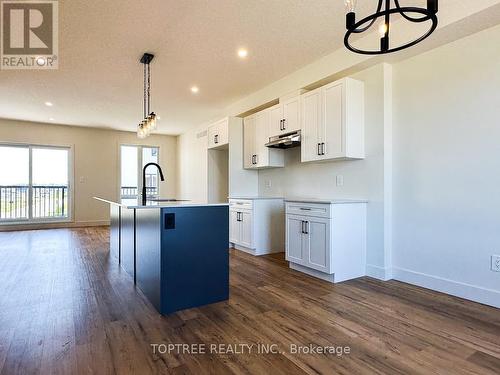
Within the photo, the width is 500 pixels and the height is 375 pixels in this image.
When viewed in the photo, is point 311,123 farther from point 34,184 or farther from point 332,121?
point 34,184

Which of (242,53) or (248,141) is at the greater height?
(242,53)

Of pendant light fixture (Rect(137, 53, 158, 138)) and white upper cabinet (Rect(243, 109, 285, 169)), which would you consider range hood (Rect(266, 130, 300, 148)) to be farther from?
pendant light fixture (Rect(137, 53, 158, 138))

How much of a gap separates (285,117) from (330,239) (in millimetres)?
1964

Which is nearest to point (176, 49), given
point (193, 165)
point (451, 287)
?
point (451, 287)

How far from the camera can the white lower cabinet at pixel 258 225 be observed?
4.48 metres

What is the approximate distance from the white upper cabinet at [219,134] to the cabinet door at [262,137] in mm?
698

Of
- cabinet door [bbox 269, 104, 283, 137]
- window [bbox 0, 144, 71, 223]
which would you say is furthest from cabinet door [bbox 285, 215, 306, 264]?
window [bbox 0, 144, 71, 223]

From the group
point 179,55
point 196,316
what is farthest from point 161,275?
point 179,55

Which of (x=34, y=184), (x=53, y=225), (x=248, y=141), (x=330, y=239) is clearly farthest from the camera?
(x=53, y=225)

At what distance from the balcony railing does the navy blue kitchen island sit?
6085mm

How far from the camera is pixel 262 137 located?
15.5 feet

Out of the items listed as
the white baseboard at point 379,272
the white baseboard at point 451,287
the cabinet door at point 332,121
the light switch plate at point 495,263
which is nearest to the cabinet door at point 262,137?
the cabinet door at point 332,121

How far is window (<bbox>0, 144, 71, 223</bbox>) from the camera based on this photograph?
7.05 meters

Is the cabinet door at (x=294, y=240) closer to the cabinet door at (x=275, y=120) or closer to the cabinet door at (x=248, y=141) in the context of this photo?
the cabinet door at (x=275, y=120)
